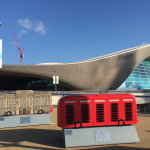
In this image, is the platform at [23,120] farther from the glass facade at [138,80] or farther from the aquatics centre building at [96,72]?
the glass facade at [138,80]

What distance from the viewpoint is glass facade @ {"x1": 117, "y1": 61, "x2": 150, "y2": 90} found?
164 feet

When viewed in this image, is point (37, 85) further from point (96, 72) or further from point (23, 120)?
point (23, 120)

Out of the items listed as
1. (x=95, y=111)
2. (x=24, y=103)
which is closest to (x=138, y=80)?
(x=24, y=103)

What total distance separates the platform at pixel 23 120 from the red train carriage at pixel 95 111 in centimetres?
453

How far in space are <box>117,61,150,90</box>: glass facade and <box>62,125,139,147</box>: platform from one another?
45765mm

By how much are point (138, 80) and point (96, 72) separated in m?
16.7

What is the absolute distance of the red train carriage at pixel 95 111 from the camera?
6.48 metres

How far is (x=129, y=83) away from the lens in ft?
167

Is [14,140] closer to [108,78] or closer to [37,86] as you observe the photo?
[108,78]

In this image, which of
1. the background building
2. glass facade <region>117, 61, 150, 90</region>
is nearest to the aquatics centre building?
glass facade <region>117, 61, 150, 90</region>

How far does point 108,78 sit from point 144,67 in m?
20.0

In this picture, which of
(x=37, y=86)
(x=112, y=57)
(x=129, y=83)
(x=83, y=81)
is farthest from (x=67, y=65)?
(x=129, y=83)

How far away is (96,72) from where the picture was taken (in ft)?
156

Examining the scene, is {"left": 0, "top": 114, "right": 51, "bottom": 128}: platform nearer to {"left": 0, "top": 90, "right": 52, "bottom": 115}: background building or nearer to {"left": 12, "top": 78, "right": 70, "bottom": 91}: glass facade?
{"left": 0, "top": 90, "right": 52, "bottom": 115}: background building
